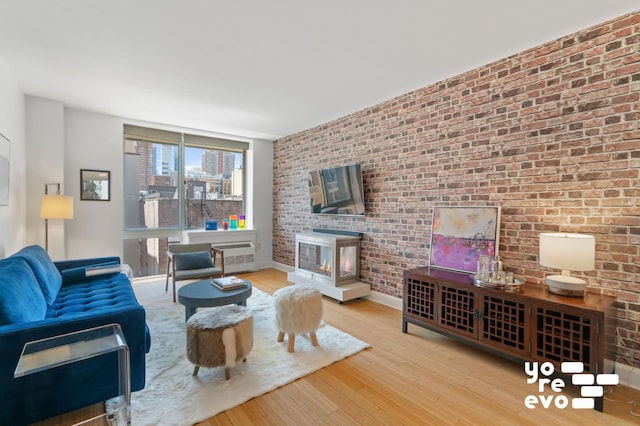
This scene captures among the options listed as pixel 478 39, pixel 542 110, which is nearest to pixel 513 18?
pixel 478 39

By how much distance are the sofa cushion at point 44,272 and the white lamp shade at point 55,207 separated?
0.90 meters

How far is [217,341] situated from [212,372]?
36cm

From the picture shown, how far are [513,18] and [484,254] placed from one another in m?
2.00

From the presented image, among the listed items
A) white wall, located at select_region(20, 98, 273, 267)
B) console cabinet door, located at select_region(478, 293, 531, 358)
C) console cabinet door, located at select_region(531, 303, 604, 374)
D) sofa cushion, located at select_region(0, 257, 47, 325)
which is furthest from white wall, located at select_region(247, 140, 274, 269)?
console cabinet door, located at select_region(531, 303, 604, 374)

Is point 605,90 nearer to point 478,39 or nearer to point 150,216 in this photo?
point 478,39

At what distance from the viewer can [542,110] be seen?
2.60 metres

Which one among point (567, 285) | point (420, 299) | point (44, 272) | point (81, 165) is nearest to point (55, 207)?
point (81, 165)

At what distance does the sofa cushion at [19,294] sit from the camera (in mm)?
1673

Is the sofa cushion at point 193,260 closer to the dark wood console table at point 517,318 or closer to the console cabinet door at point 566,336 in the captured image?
the dark wood console table at point 517,318

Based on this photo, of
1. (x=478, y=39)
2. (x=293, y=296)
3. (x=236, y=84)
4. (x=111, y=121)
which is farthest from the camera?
(x=111, y=121)

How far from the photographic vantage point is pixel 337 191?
4.62 m

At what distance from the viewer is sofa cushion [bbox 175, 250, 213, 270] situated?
4.16 m

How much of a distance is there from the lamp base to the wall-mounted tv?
2332 millimetres

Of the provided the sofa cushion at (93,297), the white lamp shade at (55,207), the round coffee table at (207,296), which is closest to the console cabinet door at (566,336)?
the round coffee table at (207,296)
